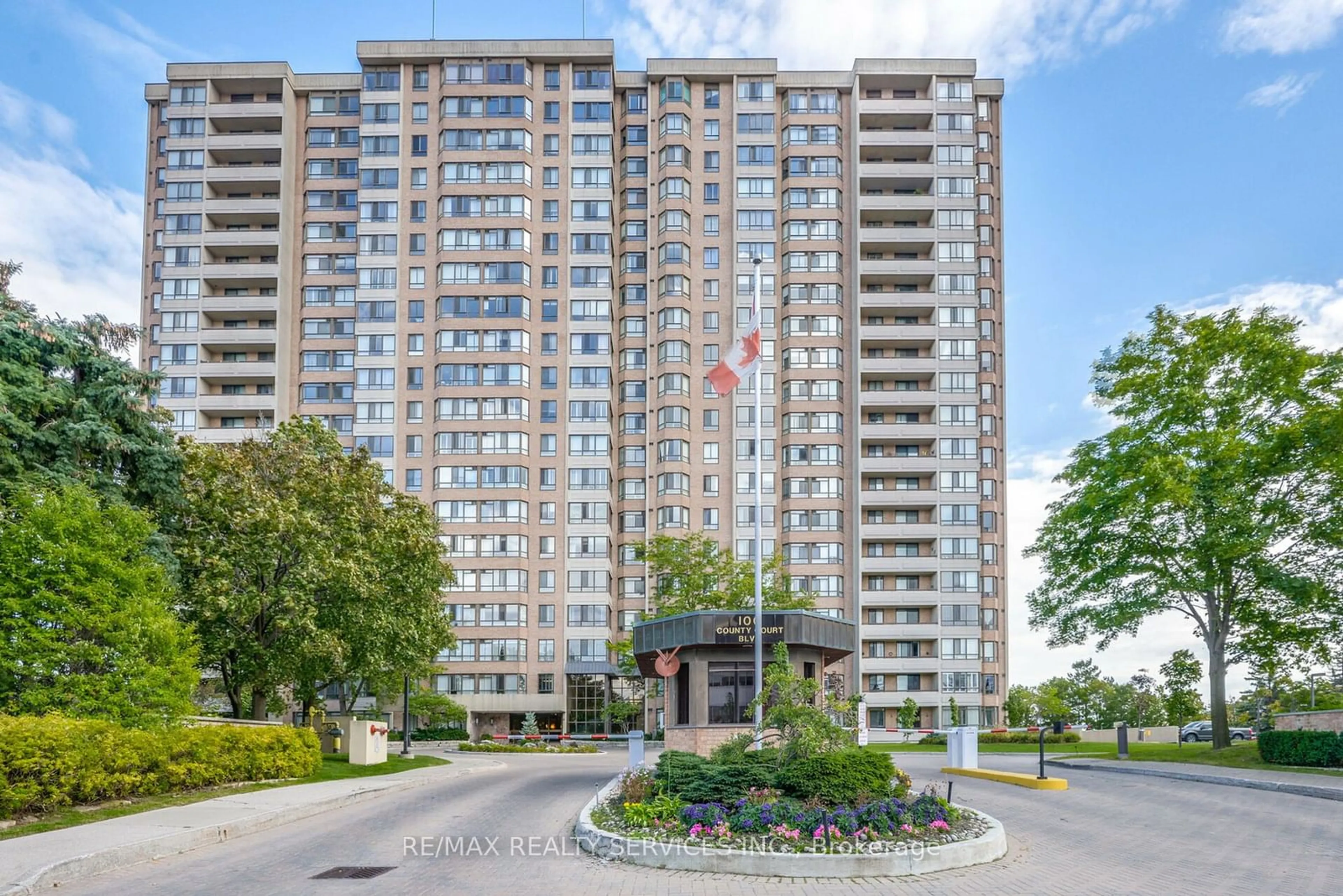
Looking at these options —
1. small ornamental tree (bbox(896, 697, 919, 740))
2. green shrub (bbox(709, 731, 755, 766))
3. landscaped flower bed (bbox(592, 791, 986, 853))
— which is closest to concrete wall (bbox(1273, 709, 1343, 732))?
green shrub (bbox(709, 731, 755, 766))

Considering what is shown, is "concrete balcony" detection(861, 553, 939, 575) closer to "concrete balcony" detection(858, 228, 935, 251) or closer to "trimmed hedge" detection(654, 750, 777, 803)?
"concrete balcony" detection(858, 228, 935, 251)

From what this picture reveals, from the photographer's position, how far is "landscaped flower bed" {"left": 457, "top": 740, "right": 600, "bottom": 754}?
57.0 metres

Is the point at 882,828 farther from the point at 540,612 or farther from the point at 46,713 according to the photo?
the point at 540,612

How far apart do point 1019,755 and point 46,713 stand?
115 feet

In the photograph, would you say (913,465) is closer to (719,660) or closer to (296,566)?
(719,660)

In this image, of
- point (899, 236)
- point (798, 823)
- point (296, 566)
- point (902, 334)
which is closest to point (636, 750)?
point (296, 566)

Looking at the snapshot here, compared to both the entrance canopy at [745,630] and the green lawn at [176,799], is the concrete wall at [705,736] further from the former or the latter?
the green lawn at [176,799]

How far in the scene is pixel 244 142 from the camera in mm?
89438

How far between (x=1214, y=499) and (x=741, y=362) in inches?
743

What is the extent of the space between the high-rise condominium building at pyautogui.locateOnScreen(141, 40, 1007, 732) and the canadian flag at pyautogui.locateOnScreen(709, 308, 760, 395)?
57877mm

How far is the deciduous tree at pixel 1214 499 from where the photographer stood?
36188 millimetres

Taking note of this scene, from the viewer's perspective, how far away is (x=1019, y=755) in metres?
45.8

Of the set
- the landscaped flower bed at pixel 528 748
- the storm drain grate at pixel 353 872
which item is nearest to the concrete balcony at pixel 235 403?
the landscaped flower bed at pixel 528 748

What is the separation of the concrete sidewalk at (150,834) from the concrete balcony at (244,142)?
72.7 meters
